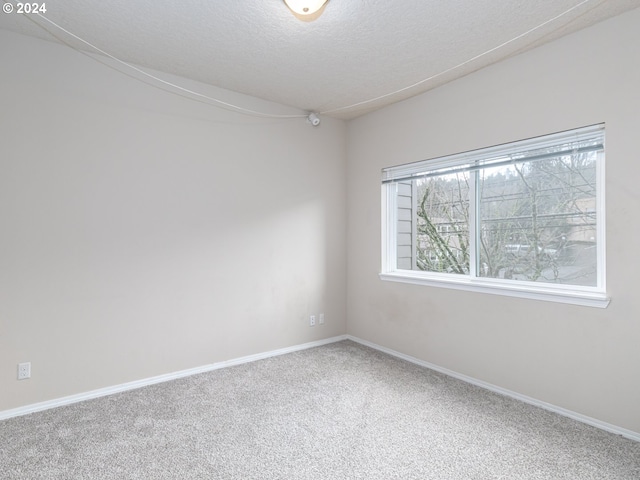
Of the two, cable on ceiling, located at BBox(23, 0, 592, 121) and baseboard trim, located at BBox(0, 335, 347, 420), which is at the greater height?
cable on ceiling, located at BBox(23, 0, 592, 121)

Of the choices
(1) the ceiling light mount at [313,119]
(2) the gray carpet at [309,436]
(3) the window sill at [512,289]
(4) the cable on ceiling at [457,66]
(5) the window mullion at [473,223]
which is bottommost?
(2) the gray carpet at [309,436]

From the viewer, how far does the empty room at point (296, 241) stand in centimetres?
219

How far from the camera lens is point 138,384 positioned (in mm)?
2965

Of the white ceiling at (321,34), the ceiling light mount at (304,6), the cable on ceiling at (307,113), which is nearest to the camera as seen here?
the ceiling light mount at (304,6)

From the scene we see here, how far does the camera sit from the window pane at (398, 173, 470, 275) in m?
3.32

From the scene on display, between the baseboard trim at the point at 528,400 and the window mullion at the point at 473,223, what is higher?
the window mullion at the point at 473,223

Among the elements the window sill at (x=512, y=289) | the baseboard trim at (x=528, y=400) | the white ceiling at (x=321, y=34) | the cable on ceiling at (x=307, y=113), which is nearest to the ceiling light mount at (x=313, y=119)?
the cable on ceiling at (x=307, y=113)

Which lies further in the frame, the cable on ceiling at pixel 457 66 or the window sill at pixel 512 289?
the window sill at pixel 512 289

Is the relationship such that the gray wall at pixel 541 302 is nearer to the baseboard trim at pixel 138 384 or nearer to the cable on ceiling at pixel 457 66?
the cable on ceiling at pixel 457 66

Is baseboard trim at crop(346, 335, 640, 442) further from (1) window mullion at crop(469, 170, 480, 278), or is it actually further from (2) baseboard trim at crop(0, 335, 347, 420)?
(2) baseboard trim at crop(0, 335, 347, 420)

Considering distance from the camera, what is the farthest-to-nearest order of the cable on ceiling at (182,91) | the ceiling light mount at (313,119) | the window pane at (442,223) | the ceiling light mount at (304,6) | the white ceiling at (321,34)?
the ceiling light mount at (313,119), the window pane at (442,223), the cable on ceiling at (182,91), the white ceiling at (321,34), the ceiling light mount at (304,6)

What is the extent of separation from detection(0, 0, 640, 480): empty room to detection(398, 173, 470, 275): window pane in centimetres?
2

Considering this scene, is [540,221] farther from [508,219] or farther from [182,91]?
[182,91]

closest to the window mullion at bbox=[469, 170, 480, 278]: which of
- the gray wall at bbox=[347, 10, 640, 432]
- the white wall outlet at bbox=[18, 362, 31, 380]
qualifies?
the gray wall at bbox=[347, 10, 640, 432]
